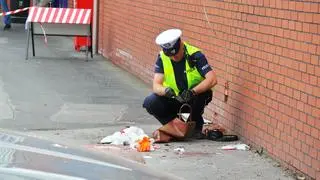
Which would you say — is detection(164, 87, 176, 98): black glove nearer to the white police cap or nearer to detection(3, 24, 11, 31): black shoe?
the white police cap

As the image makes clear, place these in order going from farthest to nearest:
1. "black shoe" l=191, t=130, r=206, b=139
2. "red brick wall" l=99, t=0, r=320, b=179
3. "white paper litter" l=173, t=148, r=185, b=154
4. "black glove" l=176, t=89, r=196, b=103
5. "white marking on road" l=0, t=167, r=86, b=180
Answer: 1. "black shoe" l=191, t=130, r=206, b=139
2. "black glove" l=176, t=89, r=196, b=103
3. "white paper litter" l=173, t=148, r=185, b=154
4. "red brick wall" l=99, t=0, r=320, b=179
5. "white marking on road" l=0, t=167, r=86, b=180

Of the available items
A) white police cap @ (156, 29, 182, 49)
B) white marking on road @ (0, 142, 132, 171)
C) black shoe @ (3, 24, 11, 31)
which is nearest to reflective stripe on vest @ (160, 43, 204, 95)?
white police cap @ (156, 29, 182, 49)

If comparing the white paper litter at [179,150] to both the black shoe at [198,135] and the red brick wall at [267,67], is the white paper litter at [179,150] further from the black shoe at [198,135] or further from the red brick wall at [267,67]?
the red brick wall at [267,67]

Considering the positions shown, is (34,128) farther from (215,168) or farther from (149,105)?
(215,168)

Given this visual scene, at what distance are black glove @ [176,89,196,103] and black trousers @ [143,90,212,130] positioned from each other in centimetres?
9

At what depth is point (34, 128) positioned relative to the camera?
27.5 feet

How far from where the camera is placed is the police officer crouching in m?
7.35

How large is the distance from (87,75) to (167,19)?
2.95m

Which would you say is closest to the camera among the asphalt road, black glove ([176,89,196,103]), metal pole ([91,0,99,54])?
black glove ([176,89,196,103])

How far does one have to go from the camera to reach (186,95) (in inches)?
288

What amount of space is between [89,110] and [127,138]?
2.06 meters

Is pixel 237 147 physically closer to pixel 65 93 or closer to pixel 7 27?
pixel 65 93

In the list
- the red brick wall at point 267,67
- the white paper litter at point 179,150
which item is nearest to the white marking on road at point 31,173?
the red brick wall at point 267,67

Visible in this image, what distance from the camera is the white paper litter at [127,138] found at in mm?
7551
